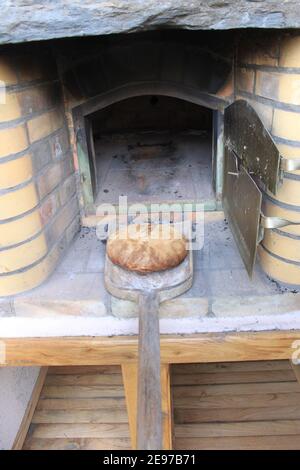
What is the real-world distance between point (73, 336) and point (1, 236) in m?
0.33

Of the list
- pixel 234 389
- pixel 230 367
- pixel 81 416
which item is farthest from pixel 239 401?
pixel 81 416

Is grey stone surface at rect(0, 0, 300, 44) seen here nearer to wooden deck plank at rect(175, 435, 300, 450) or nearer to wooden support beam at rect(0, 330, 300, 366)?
wooden support beam at rect(0, 330, 300, 366)

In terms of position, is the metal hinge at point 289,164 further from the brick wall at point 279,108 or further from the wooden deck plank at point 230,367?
the wooden deck plank at point 230,367

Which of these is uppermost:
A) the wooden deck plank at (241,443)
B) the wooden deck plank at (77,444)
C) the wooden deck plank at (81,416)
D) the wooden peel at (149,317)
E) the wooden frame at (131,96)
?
the wooden frame at (131,96)

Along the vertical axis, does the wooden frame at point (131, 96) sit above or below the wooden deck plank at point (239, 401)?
above

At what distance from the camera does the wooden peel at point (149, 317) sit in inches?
23.6

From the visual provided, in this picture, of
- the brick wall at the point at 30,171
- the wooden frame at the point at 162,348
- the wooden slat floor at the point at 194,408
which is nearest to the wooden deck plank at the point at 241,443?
the wooden slat floor at the point at 194,408

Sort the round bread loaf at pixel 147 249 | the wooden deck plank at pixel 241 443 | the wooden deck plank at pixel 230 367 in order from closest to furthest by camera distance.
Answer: the round bread loaf at pixel 147 249
the wooden deck plank at pixel 241 443
the wooden deck plank at pixel 230 367

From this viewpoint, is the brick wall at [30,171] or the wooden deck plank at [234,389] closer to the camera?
the brick wall at [30,171]

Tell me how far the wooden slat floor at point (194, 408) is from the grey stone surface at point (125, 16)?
4.49 ft

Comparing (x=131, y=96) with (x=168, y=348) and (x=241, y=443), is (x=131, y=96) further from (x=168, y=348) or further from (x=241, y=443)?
(x=241, y=443)

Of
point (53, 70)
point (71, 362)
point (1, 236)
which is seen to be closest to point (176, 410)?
point (71, 362)

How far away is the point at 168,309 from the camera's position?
3.46 ft

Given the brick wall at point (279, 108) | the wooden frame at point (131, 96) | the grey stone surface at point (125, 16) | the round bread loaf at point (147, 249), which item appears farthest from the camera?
the wooden frame at point (131, 96)
